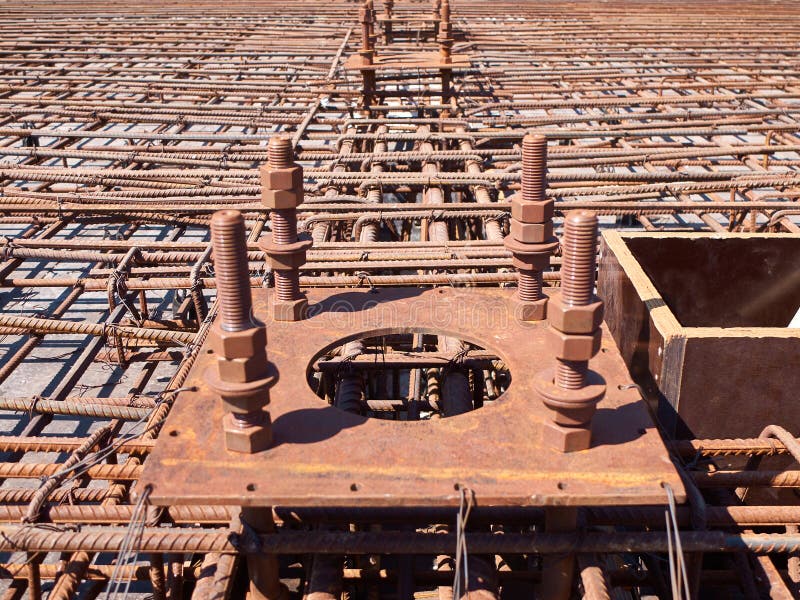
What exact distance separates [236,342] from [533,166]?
2015 millimetres

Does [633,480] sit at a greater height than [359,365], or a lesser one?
greater

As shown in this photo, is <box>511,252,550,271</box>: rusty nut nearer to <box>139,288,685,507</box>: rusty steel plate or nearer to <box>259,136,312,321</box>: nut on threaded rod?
<box>139,288,685,507</box>: rusty steel plate

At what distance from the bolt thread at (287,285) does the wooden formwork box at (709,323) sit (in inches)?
84.4

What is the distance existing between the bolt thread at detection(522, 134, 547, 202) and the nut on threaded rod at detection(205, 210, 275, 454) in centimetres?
177

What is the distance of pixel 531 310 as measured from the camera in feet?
14.8

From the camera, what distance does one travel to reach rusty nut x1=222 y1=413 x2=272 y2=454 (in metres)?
3.35

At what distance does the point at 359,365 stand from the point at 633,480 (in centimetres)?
270

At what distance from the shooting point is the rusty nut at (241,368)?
3.23 m

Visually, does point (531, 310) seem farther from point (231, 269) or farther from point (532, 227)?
A: point (231, 269)

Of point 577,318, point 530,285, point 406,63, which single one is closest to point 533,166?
point 530,285

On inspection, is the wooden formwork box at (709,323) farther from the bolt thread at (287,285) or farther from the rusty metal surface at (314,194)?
the bolt thread at (287,285)

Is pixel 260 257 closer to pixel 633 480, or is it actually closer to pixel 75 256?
pixel 75 256

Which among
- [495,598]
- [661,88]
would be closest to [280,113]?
[661,88]

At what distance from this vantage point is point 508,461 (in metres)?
3.35
